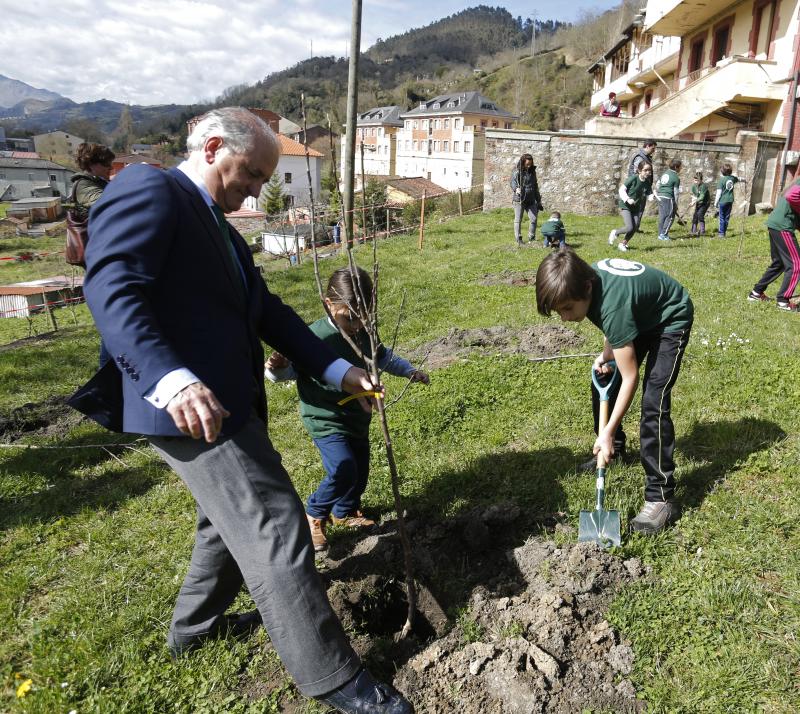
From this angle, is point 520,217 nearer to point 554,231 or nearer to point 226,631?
point 554,231

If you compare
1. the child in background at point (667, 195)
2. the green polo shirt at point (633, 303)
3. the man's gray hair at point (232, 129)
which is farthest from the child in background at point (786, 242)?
the man's gray hair at point (232, 129)

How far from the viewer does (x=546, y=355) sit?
19.4 feet

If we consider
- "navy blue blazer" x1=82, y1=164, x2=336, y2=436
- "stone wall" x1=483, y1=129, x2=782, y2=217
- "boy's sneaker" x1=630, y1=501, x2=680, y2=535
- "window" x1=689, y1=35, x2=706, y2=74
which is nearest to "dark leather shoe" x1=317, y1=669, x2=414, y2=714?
"navy blue blazer" x1=82, y1=164, x2=336, y2=436

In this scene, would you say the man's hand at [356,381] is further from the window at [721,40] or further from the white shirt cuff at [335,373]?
the window at [721,40]

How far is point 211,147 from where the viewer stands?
81.0 inches

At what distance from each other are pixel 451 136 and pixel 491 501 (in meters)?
61.9

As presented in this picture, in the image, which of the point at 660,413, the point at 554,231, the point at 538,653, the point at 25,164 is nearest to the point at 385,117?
the point at 25,164

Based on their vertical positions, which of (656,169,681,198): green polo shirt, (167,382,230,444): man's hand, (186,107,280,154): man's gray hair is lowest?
(167,382,230,444): man's hand

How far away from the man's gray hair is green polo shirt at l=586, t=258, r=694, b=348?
6.09ft

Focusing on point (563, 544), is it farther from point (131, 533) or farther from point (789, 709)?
point (131, 533)

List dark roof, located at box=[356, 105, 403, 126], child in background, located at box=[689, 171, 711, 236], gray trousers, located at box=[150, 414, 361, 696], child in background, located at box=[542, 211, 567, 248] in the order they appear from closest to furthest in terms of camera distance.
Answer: gray trousers, located at box=[150, 414, 361, 696] → child in background, located at box=[542, 211, 567, 248] → child in background, located at box=[689, 171, 711, 236] → dark roof, located at box=[356, 105, 403, 126]

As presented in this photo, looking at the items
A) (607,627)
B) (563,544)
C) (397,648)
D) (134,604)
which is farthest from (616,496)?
(134,604)

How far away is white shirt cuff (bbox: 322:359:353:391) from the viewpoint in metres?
2.53

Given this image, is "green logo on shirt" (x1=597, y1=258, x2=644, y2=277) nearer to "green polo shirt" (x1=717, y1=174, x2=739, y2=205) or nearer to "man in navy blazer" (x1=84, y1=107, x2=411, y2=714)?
"man in navy blazer" (x1=84, y1=107, x2=411, y2=714)
